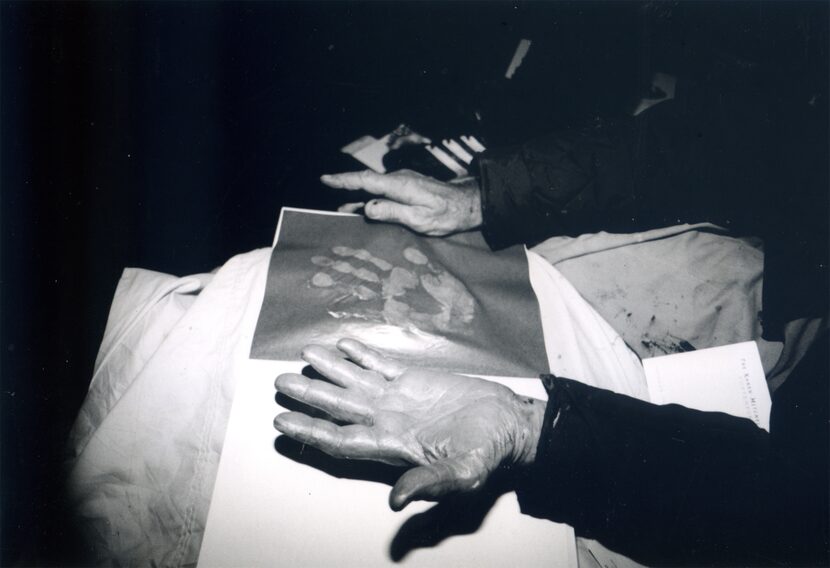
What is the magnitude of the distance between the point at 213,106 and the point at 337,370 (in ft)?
1.93

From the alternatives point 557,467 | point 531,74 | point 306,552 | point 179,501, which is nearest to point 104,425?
point 179,501

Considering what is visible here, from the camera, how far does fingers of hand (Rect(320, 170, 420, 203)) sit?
716 millimetres

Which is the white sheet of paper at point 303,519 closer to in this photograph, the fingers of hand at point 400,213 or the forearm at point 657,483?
the forearm at point 657,483

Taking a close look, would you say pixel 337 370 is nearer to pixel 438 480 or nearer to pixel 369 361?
pixel 369 361

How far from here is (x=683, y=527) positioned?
0.52 m

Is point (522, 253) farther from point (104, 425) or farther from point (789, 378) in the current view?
point (104, 425)

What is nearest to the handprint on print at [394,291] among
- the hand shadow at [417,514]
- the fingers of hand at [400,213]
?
the fingers of hand at [400,213]

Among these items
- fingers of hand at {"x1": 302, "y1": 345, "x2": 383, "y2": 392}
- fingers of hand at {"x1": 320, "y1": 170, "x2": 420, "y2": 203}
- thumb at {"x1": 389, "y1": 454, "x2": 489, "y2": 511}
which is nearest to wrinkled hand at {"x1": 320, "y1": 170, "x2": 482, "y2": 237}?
fingers of hand at {"x1": 320, "y1": 170, "x2": 420, "y2": 203}

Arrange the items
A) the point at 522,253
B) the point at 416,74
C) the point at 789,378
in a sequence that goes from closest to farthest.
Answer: the point at 789,378, the point at 522,253, the point at 416,74

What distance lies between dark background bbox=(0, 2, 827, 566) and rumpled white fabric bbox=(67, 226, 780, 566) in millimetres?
51

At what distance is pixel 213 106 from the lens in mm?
826

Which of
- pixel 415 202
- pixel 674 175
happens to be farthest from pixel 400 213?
pixel 674 175

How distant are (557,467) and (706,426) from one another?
199mm

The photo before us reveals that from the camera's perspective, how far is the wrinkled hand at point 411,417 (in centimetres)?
47
